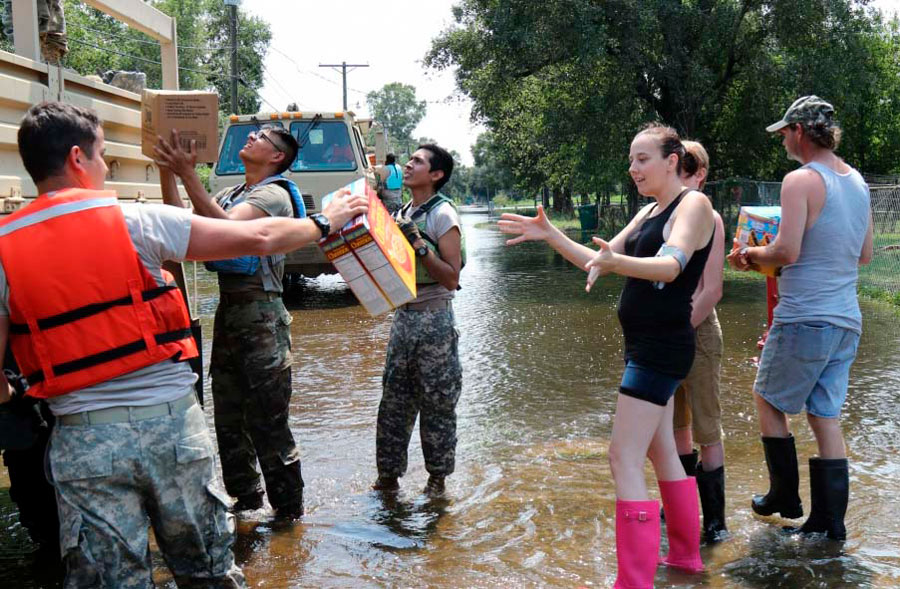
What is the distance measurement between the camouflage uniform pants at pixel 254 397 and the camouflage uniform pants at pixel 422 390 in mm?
643

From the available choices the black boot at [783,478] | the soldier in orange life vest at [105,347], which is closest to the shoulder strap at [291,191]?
the soldier in orange life vest at [105,347]

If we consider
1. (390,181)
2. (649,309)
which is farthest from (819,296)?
(390,181)

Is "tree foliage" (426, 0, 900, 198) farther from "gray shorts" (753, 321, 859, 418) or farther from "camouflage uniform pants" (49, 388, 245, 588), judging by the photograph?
"camouflage uniform pants" (49, 388, 245, 588)

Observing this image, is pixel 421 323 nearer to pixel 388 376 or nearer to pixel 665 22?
pixel 388 376

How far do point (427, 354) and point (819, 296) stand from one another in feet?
6.64

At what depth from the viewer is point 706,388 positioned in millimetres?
4129

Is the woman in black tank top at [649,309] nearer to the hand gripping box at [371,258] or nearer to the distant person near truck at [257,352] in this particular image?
the hand gripping box at [371,258]

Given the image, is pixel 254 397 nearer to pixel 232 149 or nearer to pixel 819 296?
pixel 819 296

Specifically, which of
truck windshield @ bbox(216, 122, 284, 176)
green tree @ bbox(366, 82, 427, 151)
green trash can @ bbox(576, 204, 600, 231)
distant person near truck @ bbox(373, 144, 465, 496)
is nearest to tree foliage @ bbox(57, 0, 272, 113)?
green trash can @ bbox(576, 204, 600, 231)

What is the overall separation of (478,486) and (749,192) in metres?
17.3

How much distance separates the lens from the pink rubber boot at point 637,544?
336cm

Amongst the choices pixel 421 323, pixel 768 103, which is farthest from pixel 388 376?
pixel 768 103

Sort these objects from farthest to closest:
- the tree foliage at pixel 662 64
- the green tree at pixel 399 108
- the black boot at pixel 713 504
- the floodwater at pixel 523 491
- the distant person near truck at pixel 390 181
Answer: the green tree at pixel 399 108 → the tree foliage at pixel 662 64 → the distant person near truck at pixel 390 181 → the black boot at pixel 713 504 → the floodwater at pixel 523 491

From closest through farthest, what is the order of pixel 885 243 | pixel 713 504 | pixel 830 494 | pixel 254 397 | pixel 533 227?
pixel 533 227
pixel 830 494
pixel 713 504
pixel 254 397
pixel 885 243
